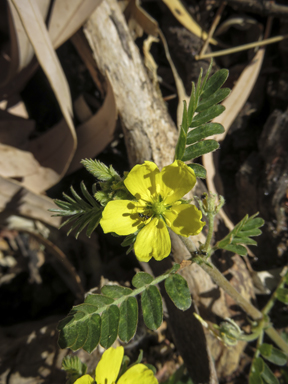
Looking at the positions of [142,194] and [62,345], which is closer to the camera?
[62,345]

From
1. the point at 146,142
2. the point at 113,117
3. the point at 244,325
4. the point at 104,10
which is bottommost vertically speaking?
the point at 244,325

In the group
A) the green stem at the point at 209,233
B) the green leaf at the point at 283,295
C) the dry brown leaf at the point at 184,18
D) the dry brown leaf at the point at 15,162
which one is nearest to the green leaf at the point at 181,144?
the green stem at the point at 209,233

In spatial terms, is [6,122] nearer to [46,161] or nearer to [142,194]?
[46,161]

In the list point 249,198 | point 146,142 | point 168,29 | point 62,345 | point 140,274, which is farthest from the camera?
point 168,29

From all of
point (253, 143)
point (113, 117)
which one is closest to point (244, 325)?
point (253, 143)

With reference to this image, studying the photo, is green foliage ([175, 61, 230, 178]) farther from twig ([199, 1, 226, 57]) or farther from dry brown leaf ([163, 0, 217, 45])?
dry brown leaf ([163, 0, 217, 45])

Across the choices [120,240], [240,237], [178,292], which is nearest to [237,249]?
[240,237]

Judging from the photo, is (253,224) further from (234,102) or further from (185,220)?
(234,102)

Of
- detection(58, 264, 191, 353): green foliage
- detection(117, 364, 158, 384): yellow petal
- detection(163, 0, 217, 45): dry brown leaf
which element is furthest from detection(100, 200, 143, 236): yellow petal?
detection(163, 0, 217, 45): dry brown leaf

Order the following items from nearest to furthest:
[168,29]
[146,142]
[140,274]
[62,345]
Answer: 1. [62,345]
2. [140,274]
3. [146,142]
4. [168,29]
